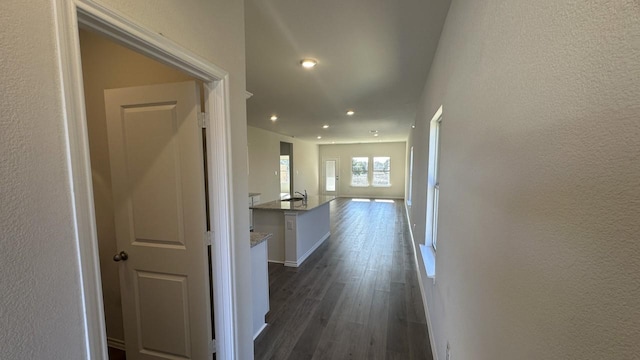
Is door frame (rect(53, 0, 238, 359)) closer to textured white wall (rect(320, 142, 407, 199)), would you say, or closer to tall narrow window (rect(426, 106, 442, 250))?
tall narrow window (rect(426, 106, 442, 250))

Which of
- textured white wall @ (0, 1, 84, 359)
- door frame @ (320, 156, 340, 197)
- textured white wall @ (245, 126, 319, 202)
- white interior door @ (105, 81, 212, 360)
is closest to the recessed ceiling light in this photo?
white interior door @ (105, 81, 212, 360)

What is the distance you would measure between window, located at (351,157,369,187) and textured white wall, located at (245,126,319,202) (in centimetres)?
264

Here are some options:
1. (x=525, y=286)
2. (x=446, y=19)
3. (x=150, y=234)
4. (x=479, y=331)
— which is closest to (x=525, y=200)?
(x=525, y=286)

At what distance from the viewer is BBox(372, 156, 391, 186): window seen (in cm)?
1166

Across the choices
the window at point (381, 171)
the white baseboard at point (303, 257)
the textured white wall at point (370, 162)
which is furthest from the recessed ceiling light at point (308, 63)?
the window at point (381, 171)

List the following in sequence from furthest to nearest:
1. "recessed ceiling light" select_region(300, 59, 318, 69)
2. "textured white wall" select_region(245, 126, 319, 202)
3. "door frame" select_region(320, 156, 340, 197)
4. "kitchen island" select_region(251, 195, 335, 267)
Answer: "door frame" select_region(320, 156, 340, 197)
"textured white wall" select_region(245, 126, 319, 202)
"kitchen island" select_region(251, 195, 335, 267)
"recessed ceiling light" select_region(300, 59, 318, 69)

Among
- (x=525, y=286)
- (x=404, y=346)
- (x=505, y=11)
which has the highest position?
(x=505, y=11)

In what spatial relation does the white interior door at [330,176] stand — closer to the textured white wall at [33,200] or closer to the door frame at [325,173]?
the door frame at [325,173]

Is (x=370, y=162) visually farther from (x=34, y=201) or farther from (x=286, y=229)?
(x=34, y=201)

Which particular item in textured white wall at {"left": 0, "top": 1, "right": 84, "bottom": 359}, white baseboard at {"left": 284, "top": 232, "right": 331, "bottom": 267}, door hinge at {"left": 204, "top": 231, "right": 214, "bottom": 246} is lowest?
white baseboard at {"left": 284, "top": 232, "right": 331, "bottom": 267}

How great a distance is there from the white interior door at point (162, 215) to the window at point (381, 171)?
10.8m

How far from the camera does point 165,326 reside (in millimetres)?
1752

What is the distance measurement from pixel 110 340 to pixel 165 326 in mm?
914

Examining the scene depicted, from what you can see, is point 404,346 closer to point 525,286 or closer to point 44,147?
point 525,286
